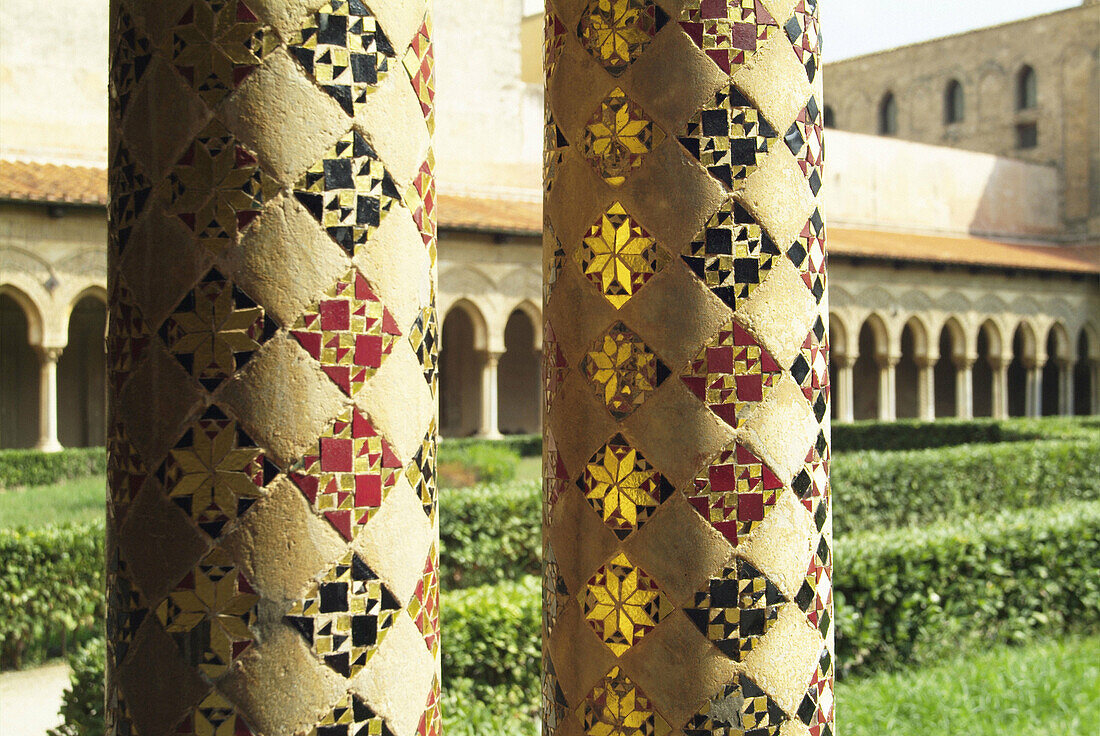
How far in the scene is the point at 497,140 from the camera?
21891 mm

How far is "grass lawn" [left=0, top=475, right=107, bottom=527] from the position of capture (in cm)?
1036

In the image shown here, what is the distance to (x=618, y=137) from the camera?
5.57ft

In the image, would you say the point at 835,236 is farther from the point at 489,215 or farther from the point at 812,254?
the point at 812,254

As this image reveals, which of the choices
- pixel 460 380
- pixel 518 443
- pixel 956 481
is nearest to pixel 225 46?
pixel 956 481

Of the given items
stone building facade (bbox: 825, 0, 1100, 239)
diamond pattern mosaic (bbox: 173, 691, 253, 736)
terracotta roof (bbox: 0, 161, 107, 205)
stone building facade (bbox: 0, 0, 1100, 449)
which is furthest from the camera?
stone building facade (bbox: 825, 0, 1100, 239)

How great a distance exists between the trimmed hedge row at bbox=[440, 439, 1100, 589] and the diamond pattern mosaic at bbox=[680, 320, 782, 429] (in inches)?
271

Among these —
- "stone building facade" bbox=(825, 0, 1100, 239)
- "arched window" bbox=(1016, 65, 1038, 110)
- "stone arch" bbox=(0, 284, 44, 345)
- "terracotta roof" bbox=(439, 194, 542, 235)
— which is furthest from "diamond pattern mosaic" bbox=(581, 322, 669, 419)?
"arched window" bbox=(1016, 65, 1038, 110)

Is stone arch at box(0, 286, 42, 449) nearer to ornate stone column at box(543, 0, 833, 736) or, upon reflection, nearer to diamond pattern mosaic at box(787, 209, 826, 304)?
ornate stone column at box(543, 0, 833, 736)

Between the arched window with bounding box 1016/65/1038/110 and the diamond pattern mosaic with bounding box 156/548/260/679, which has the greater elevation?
the arched window with bounding box 1016/65/1038/110

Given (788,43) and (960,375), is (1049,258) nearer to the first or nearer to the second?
(960,375)

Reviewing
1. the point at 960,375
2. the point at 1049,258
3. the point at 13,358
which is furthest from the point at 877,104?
the point at 13,358

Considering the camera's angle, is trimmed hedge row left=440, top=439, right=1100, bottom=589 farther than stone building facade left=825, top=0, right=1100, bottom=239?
No

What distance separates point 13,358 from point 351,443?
1993 cm

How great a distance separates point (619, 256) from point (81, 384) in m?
19.9
